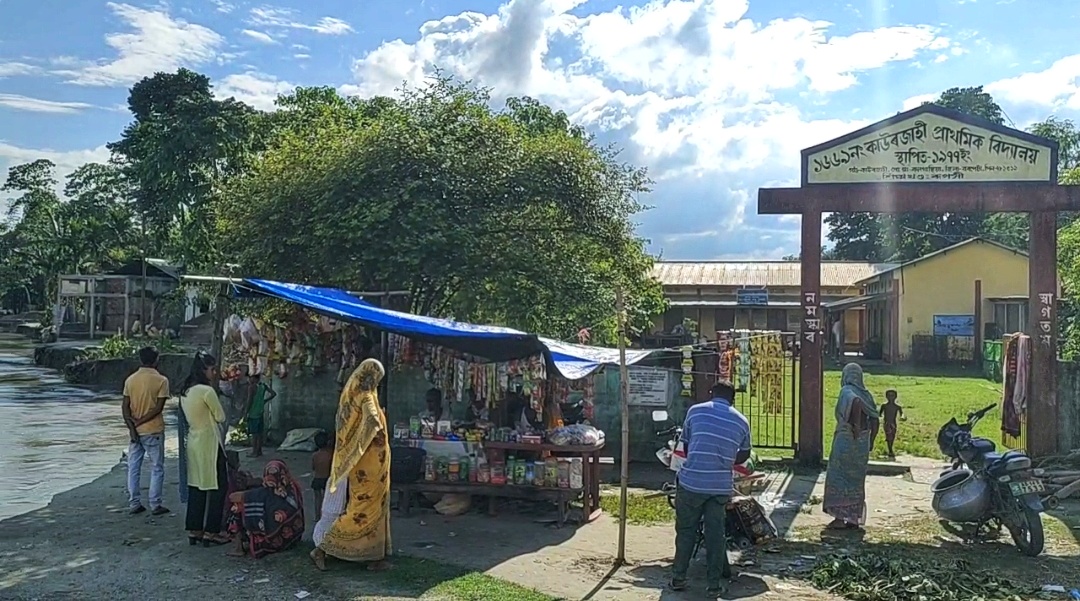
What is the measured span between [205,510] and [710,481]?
A: 175 inches

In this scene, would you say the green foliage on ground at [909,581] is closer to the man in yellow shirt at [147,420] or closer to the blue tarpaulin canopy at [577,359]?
the blue tarpaulin canopy at [577,359]

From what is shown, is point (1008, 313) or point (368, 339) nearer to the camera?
point (368, 339)

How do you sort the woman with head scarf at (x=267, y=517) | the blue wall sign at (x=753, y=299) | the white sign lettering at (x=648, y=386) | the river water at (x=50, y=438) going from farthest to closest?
the blue wall sign at (x=753, y=299)
the white sign lettering at (x=648, y=386)
the river water at (x=50, y=438)
the woman with head scarf at (x=267, y=517)

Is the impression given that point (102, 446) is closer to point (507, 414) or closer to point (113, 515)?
point (113, 515)

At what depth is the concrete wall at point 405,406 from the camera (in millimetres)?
12867

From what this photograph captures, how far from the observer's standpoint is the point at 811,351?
40.9 ft

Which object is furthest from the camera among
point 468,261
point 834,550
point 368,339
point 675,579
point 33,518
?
point 468,261

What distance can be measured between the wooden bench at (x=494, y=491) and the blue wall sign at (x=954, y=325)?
27.4m

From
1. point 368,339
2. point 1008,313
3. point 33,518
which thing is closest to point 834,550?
point 368,339

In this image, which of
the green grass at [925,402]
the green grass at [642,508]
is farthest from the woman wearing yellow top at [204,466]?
the green grass at [925,402]

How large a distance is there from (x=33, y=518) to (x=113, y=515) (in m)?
0.78

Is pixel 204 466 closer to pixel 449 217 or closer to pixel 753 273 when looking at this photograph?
pixel 449 217

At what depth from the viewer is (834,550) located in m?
8.51

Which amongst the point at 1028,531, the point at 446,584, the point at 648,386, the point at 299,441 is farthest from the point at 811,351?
the point at 299,441
